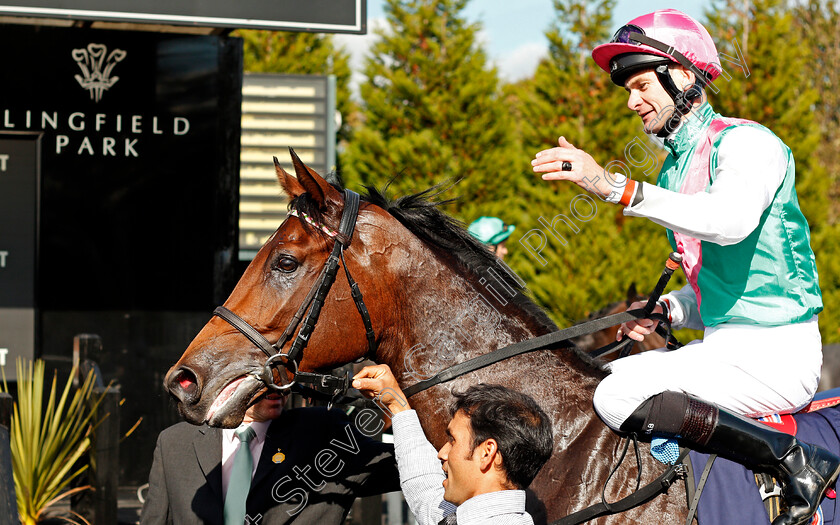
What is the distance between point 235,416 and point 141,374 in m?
4.30

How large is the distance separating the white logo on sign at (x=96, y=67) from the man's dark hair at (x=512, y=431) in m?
5.02

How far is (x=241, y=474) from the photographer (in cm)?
290

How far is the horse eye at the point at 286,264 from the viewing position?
2.47 meters

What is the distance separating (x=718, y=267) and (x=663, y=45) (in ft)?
2.19

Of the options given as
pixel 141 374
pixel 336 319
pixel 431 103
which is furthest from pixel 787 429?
pixel 431 103

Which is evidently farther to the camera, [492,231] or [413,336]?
[492,231]

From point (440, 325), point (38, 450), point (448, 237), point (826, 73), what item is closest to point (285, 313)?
point (440, 325)

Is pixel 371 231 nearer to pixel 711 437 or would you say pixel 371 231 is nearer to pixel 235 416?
pixel 235 416

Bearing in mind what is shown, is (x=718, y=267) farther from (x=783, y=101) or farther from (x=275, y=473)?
(x=783, y=101)

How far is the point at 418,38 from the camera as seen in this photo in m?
10.1

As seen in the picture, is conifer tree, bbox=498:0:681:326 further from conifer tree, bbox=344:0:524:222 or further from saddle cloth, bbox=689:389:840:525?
saddle cloth, bbox=689:389:840:525

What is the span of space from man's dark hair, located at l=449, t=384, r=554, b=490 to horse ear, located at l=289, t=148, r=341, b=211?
0.78m

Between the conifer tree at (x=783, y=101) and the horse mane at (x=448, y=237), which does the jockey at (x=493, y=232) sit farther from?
the conifer tree at (x=783, y=101)

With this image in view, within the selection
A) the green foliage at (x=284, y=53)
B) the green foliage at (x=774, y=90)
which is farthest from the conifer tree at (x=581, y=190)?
the green foliage at (x=284, y=53)
